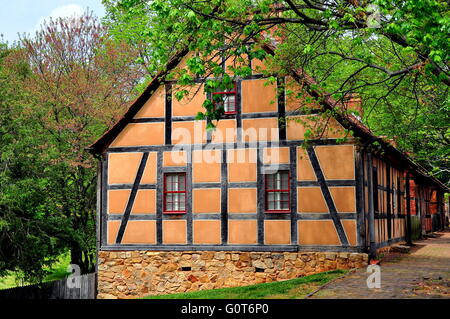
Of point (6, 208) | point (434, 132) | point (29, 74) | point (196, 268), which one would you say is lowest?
point (196, 268)

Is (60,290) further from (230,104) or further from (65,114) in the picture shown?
Answer: (230,104)

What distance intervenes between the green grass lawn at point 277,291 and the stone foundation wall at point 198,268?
0.80 metres

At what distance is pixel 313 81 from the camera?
1862cm

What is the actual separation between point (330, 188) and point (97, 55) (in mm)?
14790

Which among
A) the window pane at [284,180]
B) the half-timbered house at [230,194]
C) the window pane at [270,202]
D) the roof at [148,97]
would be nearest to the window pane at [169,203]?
the half-timbered house at [230,194]

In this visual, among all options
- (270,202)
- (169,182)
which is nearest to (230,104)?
(169,182)

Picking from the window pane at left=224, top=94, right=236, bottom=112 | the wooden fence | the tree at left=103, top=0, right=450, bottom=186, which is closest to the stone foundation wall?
the wooden fence

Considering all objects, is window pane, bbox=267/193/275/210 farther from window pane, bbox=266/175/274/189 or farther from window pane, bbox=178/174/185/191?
window pane, bbox=178/174/185/191

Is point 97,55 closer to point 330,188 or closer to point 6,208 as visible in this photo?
point 6,208

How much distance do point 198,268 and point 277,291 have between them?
16.3 ft

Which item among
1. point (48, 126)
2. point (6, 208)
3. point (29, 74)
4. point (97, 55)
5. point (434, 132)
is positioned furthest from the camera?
point (97, 55)

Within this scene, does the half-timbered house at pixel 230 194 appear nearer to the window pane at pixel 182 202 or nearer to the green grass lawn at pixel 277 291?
the window pane at pixel 182 202

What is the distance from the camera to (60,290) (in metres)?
22.3
